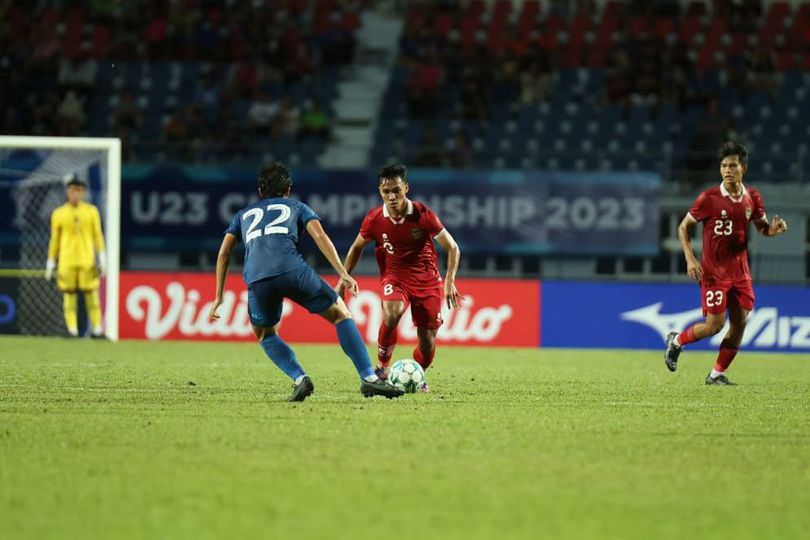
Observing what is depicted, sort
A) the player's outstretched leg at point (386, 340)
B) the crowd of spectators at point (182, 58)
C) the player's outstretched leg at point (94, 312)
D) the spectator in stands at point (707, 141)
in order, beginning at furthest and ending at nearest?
the crowd of spectators at point (182, 58) < the spectator in stands at point (707, 141) < the player's outstretched leg at point (94, 312) < the player's outstretched leg at point (386, 340)

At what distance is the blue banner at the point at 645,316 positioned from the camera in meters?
19.3

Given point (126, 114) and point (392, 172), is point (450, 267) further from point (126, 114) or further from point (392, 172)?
point (126, 114)

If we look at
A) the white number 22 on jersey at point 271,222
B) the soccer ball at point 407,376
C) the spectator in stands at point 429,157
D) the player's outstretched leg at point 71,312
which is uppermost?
the spectator in stands at point 429,157

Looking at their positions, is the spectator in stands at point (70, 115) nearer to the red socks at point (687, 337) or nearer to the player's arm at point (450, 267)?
the red socks at point (687, 337)

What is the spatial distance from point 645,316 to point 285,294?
11.2m

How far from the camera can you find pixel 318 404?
31.1 feet

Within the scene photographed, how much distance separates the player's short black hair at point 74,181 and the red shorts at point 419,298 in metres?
8.64

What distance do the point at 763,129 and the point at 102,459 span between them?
20053mm

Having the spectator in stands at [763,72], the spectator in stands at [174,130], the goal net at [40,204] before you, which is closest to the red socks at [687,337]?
the goal net at [40,204]

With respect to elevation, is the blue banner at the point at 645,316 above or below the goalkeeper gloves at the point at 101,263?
below

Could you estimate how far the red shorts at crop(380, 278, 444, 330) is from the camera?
10875mm

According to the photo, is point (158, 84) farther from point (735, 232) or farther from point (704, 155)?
point (735, 232)

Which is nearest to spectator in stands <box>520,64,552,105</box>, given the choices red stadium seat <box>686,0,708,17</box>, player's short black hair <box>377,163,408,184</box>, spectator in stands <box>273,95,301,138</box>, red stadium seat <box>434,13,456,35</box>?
red stadium seat <box>434,13,456,35</box>

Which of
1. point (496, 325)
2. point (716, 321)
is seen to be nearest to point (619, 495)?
point (716, 321)
